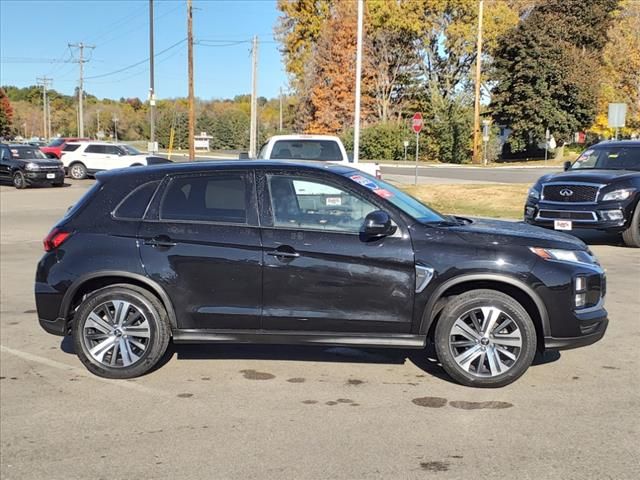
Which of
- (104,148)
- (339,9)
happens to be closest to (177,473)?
(104,148)

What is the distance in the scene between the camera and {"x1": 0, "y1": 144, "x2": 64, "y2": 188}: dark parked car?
2677cm

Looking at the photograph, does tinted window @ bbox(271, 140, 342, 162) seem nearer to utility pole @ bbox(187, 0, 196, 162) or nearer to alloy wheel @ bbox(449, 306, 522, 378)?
alloy wheel @ bbox(449, 306, 522, 378)

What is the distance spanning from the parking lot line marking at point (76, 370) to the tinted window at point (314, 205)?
1.61 meters

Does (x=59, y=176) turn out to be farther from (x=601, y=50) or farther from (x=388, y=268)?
(x=601, y=50)

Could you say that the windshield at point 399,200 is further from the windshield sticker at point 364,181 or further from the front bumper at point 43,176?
the front bumper at point 43,176

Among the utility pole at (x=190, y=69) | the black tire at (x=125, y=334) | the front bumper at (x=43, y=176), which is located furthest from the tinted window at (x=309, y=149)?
the utility pole at (x=190, y=69)

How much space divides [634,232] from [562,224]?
1.42 meters

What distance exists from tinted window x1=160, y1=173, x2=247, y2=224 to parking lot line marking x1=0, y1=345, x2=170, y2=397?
135 cm

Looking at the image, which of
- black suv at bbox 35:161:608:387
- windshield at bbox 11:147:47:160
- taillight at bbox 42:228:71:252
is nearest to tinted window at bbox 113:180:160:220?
black suv at bbox 35:161:608:387

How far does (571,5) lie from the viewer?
51750 millimetres

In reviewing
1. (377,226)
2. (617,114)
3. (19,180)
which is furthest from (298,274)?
(19,180)

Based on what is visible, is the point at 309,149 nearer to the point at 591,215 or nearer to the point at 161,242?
A: the point at 591,215

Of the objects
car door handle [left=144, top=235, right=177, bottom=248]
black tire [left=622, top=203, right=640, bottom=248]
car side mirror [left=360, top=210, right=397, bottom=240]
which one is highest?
car side mirror [left=360, top=210, right=397, bottom=240]

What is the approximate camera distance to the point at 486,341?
4.87 metres
